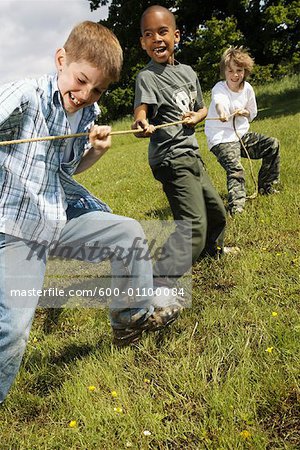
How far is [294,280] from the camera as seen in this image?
3.34m

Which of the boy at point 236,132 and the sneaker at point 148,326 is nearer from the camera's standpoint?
the sneaker at point 148,326

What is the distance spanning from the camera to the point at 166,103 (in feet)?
11.6

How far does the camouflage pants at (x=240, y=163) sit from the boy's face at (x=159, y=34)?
1.91 metres

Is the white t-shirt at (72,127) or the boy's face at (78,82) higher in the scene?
the boy's face at (78,82)

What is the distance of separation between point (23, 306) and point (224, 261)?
1.95 meters

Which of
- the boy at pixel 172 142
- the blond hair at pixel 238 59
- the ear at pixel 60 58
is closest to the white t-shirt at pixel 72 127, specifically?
the ear at pixel 60 58

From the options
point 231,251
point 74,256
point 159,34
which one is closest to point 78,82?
point 74,256

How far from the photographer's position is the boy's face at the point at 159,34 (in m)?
3.43

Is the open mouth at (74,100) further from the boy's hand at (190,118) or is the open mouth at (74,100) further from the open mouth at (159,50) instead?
the open mouth at (159,50)

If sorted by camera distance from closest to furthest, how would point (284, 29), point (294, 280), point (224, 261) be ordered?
point (294, 280) → point (224, 261) → point (284, 29)

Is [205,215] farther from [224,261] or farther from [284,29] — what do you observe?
[284,29]

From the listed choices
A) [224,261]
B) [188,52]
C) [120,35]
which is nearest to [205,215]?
[224,261]

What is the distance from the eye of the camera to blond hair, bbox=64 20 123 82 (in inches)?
92.7

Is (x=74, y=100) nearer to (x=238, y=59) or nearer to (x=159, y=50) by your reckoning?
(x=159, y=50)
